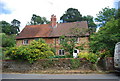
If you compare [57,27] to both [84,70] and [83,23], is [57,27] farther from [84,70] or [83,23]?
[84,70]

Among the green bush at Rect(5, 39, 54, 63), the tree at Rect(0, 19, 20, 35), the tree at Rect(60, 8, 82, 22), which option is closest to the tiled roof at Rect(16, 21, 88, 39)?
the green bush at Rect(5, 39, 54, 63)

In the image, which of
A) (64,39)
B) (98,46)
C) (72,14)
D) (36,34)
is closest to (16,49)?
(64,39)

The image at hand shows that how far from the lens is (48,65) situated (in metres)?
12.6

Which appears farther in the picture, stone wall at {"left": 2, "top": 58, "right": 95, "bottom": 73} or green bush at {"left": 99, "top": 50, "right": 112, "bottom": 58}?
green bush at {"left": 99, "top": 50, "right": 112, "bottom": 58}

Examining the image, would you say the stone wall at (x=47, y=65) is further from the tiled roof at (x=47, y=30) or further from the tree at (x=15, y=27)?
the tree at (x=15, y=27)

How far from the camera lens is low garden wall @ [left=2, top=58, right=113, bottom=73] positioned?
1231 cm

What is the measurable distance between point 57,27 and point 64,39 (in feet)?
48.5

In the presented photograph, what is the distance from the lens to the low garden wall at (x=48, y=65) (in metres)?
12.3

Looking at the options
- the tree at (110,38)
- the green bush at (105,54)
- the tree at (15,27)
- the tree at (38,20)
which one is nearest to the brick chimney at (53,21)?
the tree at (110,38)

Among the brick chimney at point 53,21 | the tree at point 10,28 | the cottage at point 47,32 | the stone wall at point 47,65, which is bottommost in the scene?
the stone wall at point 47,65

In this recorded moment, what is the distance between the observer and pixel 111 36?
12945 millimetres

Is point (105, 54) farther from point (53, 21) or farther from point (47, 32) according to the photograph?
point (53, 21)

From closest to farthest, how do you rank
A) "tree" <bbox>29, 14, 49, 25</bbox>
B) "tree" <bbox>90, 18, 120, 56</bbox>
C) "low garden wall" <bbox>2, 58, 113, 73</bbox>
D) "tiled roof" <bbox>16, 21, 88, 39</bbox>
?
"low garden wall" <bbox>2, 58, 113, 73</bbox>, "tree" <bbox>90, 18, 120, 56</bbox>, "tiled roof" <bbox>16, 21, 88, 39</bbox>, "tree" <bbox>29, 14, 49, 25</bbox>

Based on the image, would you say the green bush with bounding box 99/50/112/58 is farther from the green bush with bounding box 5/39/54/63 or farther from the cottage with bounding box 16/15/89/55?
the cottage with bounding box 16/15/89/55
